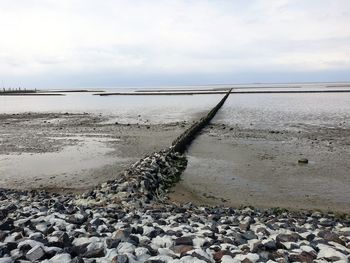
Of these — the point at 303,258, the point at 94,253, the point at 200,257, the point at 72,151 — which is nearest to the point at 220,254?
the point at 200,257

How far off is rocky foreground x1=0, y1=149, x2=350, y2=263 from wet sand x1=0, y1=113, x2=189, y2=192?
3.79 m

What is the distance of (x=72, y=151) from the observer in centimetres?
1878

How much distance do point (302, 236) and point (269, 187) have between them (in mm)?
6008

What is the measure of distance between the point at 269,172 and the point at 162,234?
8.93 m

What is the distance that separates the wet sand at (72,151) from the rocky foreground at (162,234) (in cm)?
379

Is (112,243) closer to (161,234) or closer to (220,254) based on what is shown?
(161,234)

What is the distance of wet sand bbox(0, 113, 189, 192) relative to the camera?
13367 millimetres

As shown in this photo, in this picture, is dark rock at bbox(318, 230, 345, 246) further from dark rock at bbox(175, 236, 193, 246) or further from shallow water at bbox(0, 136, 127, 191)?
shallow water at bbox(0, 136, 127, 191)

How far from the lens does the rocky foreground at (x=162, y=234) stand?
5012mm

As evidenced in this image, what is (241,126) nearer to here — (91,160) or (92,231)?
(91,160)

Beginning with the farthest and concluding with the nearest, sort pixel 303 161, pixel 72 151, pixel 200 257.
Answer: pixel 72 151 < pixel 303 161 < pixel 200 257

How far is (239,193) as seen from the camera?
38.1 feet

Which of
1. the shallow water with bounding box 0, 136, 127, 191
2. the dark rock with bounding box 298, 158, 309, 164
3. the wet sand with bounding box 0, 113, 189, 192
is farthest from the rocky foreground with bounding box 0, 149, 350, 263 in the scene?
the dark rock with bounding box 298, 158, 309, 164

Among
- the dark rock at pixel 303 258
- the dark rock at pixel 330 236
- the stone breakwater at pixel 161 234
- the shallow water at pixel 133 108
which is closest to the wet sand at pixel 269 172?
the stone breakwater at pixel 161 234
